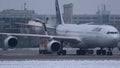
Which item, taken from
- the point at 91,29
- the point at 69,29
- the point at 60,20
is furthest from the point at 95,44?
the point at 60,20

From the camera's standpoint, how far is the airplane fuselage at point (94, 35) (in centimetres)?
5622

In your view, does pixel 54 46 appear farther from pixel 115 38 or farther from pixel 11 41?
pixel 115 38

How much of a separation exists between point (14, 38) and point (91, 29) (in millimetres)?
9050

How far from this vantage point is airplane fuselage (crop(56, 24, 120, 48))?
56.2 metres

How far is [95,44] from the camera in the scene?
59094 mm

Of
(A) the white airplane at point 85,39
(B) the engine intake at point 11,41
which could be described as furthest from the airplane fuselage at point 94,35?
(B) the engine intake at point 11,41

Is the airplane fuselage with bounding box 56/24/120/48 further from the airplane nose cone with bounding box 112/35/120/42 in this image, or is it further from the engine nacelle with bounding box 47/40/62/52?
the engine nacelle with bounding box 47/40/62/52

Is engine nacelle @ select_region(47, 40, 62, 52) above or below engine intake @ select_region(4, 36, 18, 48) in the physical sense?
below

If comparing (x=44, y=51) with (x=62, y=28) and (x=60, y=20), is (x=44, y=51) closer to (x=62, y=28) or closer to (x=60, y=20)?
(x=62, y=28)

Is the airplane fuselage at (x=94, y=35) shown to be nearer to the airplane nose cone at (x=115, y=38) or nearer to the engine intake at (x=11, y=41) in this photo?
the airplane nose cone at (x=115, y=38)

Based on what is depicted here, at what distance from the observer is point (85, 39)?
6044cm

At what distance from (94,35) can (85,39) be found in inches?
77.6

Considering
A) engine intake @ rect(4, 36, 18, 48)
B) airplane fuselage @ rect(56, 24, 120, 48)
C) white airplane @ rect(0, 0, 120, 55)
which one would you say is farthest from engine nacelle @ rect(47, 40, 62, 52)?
engine intake @ rect(4, 36, 18, 48)

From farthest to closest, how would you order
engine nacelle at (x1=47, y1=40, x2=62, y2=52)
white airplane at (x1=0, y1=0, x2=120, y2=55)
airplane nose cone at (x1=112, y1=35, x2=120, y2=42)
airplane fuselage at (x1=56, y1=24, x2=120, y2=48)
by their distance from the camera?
1. engine nacelle at (x1=47, y1=40, x2=62, y2=52)
2. white airplane at (x1=0, y1=0, x2=120, y2=55)
3. airplane fuselage at (x1=56, y1=24, x2=120, y2=48)
4. airplane nose cone at (x1=112, y1=35, x2=120, y2=42)
